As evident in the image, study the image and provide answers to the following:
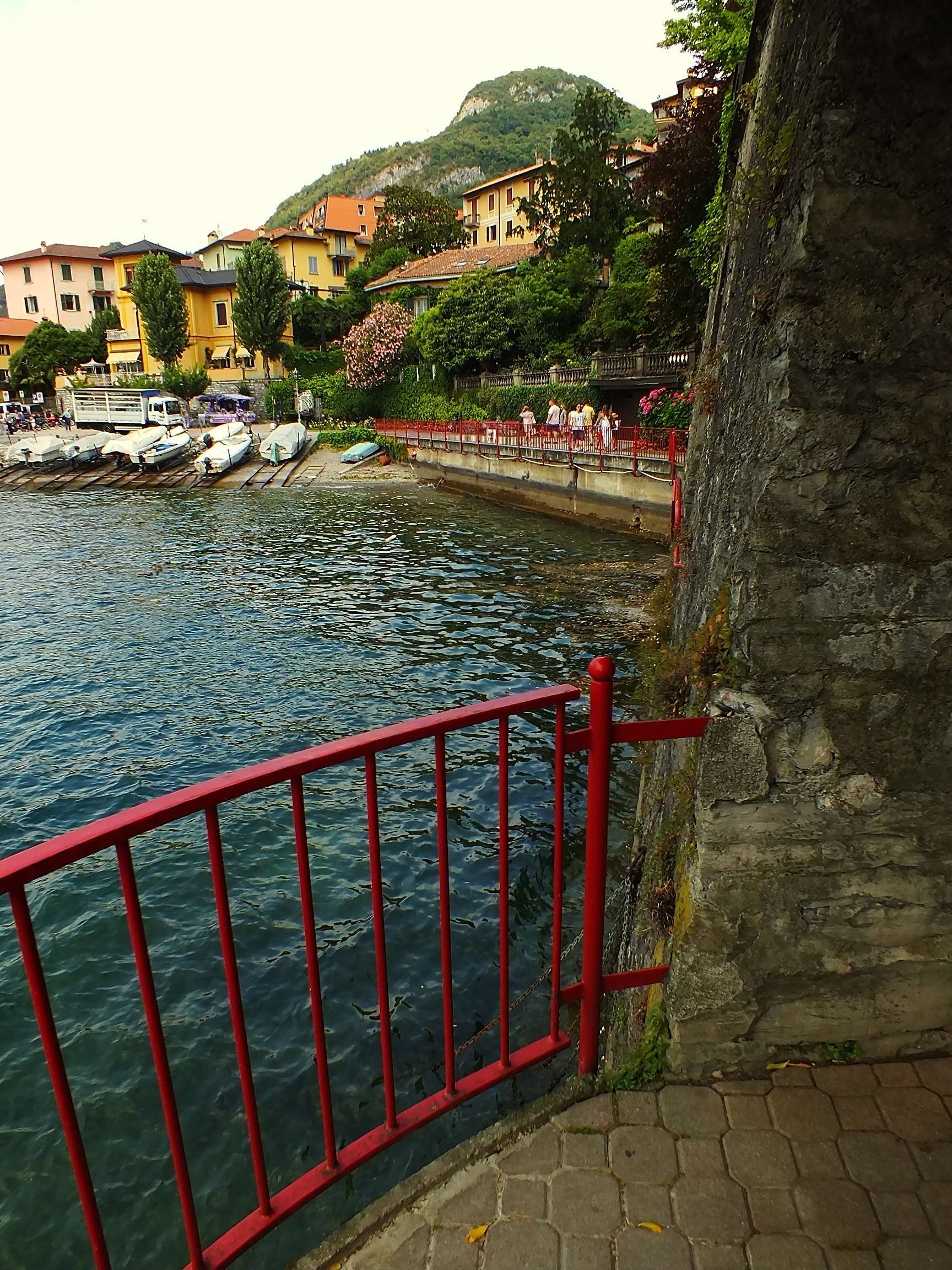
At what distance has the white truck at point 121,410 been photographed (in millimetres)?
49438

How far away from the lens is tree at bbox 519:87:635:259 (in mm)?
41469

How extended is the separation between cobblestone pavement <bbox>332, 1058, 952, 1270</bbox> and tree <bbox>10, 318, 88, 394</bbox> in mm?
81394

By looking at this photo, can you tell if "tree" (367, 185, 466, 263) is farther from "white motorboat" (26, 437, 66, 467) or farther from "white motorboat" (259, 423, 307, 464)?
"white motorboat" (26, 437, 66, 467)

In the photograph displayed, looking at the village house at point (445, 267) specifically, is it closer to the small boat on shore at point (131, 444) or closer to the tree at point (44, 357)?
the small boat on shore at point (131, 444)

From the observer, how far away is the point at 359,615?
1469 cm

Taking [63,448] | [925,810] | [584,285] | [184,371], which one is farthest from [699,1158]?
[184,371]

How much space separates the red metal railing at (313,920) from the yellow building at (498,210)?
228ft

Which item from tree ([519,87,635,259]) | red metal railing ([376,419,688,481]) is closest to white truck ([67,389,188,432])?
red metal railing ([376,419,688,481])

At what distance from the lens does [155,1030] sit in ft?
6.09

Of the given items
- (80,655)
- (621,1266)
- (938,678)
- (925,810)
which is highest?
(938,678)

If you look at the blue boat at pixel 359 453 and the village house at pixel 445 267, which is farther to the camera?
the village house at pixel 445 267

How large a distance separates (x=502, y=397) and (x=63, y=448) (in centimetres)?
2250

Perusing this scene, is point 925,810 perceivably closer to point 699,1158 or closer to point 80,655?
point 699,1158

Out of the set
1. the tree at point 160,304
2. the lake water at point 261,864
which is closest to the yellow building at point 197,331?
the tree at point 160,304
